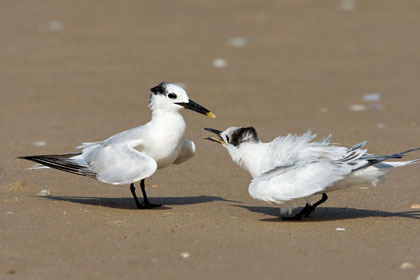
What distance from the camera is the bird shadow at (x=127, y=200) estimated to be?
6918 mm

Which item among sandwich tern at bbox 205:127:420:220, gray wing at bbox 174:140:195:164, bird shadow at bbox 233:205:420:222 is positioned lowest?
bird shadow at bbox 233:205:420:222

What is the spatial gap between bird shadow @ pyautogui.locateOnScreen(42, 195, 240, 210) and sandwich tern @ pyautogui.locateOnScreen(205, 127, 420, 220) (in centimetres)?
80

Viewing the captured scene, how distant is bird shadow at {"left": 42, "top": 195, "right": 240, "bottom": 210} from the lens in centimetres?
692

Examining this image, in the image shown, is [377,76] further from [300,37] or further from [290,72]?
[300,37]

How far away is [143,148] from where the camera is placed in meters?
6.82

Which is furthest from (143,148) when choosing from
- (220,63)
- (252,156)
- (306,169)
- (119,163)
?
(220,63)

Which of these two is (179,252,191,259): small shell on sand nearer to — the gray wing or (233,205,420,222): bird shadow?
(233,205,420,222): bird shadow

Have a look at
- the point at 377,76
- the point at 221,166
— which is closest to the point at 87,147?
the point at 221,166

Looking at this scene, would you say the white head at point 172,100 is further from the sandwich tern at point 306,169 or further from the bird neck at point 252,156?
the sandwich tern at point 306,169

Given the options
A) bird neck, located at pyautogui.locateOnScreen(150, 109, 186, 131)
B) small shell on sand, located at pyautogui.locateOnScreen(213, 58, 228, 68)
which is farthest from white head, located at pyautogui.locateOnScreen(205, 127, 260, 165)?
small shell on sand, located at pyautogui.locateOnScreen(213, 58, 228, 68)

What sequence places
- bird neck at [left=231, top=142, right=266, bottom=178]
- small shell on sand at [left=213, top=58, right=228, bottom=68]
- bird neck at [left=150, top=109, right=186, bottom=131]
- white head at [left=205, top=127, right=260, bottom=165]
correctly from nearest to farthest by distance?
1. bird neck at [left=231, top=142, right=266, bottom=178]
2. white head at [left=205, top=127, right=260, bottom=165]
3. bird neck at [left=150, top=109, right=186, bottom=131]
4. small shell on sand at [left=213, top=58, right=228, bottom=68]

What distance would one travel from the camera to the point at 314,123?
10.2 metres

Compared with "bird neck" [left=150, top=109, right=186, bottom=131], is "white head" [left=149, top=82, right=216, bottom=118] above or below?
above

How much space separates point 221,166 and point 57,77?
4720mm
